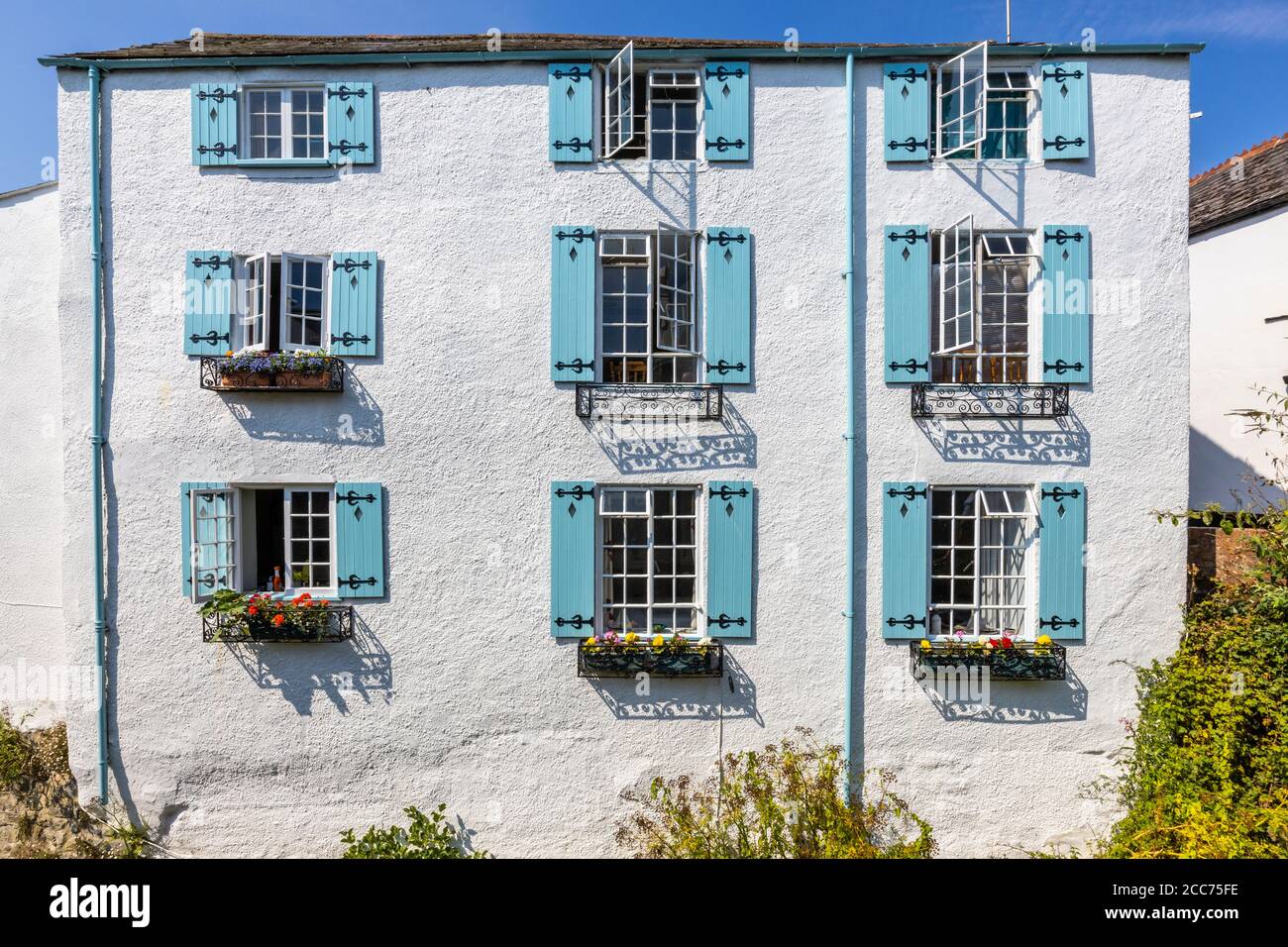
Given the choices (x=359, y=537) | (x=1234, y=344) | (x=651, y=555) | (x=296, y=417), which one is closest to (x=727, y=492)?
(x=651, y=555)

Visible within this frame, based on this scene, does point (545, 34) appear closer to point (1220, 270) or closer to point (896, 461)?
point (896, 461)

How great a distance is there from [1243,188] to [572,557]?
36.0 feet

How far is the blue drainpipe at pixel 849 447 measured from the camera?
625 centimetres

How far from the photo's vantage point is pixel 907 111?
638 cm

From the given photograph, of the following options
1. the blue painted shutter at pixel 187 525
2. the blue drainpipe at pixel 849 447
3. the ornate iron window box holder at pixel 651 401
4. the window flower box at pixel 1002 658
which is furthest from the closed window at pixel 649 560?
the blue painted shutter at pixel 187 525

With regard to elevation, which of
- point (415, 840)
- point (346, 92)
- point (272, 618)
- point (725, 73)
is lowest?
point (415, 840)

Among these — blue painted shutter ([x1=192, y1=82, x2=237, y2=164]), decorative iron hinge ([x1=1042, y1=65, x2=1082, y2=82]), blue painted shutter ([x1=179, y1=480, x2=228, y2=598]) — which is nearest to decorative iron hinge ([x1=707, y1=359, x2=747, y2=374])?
decorative iron hinge ([x1=1042, y1=65, x2=1082, y2=82])

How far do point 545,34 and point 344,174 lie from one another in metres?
2.98

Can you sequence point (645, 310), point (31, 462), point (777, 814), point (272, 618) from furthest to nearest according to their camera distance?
point (31, 462)
point (645, 310)
point (272, 618)
point (777, 814)

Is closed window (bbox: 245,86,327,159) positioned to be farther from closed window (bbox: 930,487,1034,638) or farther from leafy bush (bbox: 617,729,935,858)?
closed window (bbox: 930,487,1034,638)

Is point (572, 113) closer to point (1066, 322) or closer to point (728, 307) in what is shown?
point (728, 307)

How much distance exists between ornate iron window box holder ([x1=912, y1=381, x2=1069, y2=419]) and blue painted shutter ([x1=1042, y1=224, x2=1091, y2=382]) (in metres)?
0.16
